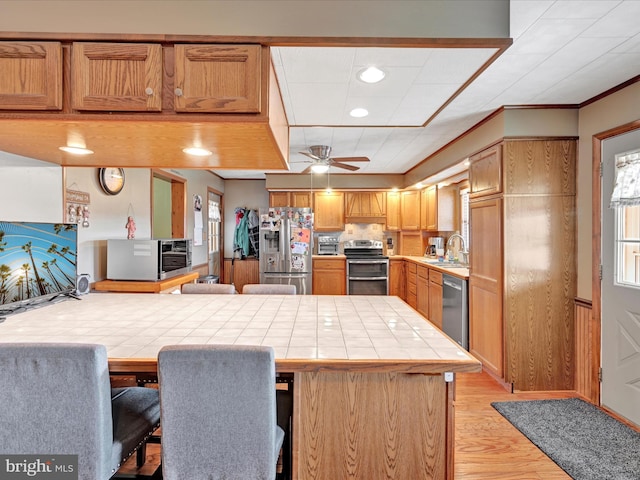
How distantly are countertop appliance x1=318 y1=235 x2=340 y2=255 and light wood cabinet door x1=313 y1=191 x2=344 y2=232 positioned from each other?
24 cm

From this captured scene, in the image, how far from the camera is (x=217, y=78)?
1478 millimetres

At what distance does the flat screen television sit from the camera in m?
1.83

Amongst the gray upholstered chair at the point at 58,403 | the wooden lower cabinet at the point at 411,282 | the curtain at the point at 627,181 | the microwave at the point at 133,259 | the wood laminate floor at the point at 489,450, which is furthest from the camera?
the wooden lower cabinet at the point at 411,282

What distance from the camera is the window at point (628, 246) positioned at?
2213mm

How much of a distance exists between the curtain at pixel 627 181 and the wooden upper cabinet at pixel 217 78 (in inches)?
94.6

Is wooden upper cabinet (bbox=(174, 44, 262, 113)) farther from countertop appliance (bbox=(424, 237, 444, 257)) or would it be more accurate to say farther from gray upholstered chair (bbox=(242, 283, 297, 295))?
countertop appliance (bbox=(424, 237, 444, 257))

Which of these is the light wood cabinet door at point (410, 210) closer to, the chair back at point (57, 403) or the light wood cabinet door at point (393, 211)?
the light wood cabinet door at point (393, 211)

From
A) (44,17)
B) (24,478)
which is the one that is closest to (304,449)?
(24,478)

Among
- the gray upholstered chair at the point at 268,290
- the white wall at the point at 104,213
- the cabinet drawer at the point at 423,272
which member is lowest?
the cabinet drawer at the point at 423,272

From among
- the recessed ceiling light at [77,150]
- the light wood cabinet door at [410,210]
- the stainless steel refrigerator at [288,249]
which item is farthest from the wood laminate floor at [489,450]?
the light wood cabinet door at [410,210]

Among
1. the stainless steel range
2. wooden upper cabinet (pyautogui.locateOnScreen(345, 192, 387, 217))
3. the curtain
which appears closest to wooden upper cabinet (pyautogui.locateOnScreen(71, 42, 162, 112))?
the curtain

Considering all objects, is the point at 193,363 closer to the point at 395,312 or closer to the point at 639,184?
the point at 395,312

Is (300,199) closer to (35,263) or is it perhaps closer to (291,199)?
(291,199)

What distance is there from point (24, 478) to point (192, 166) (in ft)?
6.28
